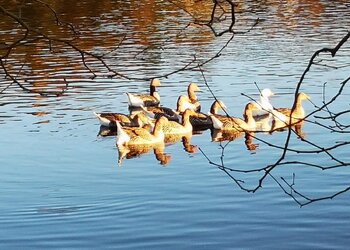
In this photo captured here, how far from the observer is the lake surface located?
34.6 feet

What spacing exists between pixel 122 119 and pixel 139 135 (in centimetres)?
147

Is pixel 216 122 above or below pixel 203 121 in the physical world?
above

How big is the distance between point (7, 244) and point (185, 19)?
2474cm

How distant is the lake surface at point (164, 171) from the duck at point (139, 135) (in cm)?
27

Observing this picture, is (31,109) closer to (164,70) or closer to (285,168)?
(164,70)

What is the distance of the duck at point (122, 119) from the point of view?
17.3 m

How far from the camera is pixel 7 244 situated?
412 inches

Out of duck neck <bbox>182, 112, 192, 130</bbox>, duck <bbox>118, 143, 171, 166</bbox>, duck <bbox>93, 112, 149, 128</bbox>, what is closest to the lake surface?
duck <bbox>118, 143, 171, 166</bbox>

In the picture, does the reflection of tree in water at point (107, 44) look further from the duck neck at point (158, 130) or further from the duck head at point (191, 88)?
the duck head at point (191, 88)

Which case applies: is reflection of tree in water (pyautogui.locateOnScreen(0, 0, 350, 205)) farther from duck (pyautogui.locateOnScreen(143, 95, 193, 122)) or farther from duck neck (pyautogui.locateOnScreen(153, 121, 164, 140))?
duck (pyautogui.locateOnScreen(143, 95, 193, 122))

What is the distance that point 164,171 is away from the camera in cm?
1385

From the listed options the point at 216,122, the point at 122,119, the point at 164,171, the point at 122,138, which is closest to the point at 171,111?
the point at 122,119

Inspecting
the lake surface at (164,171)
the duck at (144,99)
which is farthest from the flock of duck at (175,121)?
the lake surface at (164,171)

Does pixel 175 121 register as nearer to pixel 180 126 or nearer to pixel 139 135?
pixel 180 126
